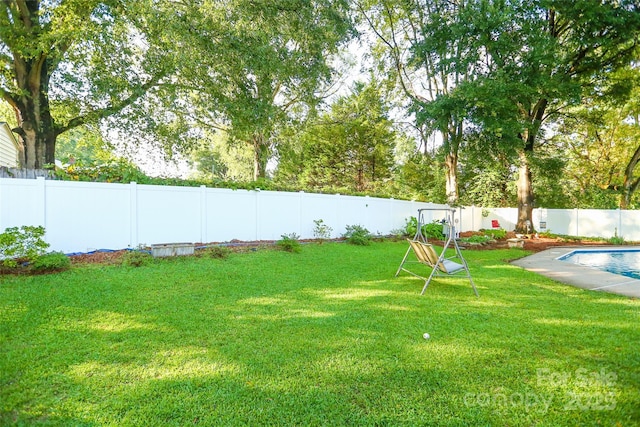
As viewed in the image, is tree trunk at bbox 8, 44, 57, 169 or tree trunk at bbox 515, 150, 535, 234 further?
tree trunk at bbox 515, 150, 535, 234

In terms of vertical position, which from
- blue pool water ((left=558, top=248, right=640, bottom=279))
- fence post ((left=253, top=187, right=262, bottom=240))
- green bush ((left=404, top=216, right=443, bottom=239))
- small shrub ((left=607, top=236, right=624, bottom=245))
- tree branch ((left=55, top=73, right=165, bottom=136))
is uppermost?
tree branch ((left=55, top=73, right=165, bottom=136))

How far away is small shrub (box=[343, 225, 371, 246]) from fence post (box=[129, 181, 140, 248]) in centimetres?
576

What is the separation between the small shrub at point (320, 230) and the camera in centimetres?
981

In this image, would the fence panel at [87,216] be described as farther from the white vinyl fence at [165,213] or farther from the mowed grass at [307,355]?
the mowed grass at [307,355]

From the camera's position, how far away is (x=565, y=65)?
1136 centimetres

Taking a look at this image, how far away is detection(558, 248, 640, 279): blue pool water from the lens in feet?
25.6

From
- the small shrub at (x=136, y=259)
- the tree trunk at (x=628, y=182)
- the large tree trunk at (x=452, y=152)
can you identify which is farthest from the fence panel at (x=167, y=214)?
the tree trunk at (x=628, y=182)

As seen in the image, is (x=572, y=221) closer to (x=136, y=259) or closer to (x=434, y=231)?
(x=434, y=231)

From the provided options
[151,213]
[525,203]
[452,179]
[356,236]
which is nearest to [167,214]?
[151,213]

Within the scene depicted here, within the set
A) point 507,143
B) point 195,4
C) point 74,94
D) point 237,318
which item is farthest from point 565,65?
point 74,94

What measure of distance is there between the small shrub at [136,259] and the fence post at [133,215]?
0.76m

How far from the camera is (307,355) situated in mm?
2492

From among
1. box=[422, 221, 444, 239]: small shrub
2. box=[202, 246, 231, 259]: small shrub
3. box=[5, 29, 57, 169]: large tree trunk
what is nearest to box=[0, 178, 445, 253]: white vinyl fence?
box=[202, 246, 231, 259]: small shrub

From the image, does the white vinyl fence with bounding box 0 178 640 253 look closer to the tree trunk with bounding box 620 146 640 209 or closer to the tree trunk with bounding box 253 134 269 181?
the tree trunk with bounding box 253 134 269 181
